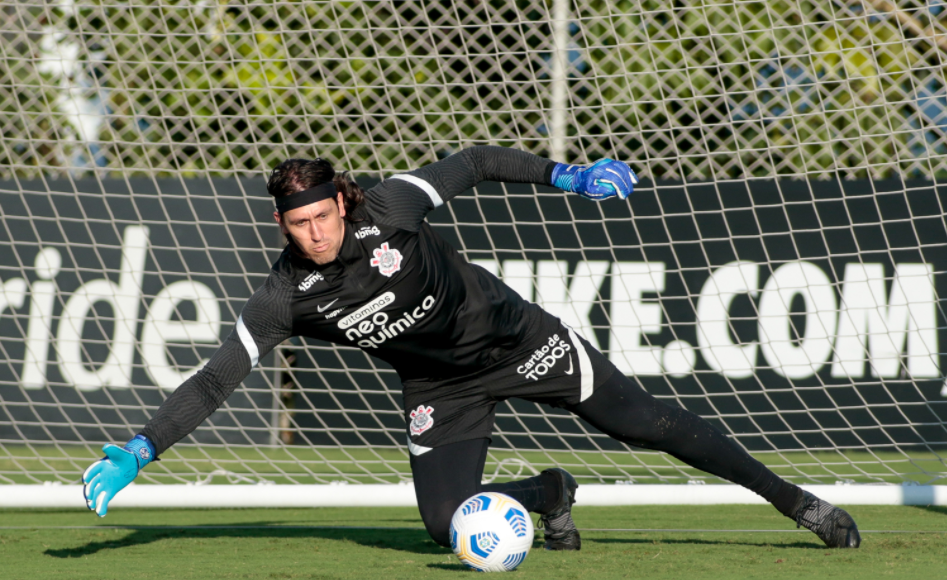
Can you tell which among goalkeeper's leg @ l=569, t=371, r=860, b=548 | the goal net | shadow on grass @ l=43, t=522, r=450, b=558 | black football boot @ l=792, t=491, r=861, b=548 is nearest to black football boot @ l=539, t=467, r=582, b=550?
goalkeeper's leg @ l=569, t=371, r=860, b=548

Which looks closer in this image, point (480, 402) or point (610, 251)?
point (480, 402)

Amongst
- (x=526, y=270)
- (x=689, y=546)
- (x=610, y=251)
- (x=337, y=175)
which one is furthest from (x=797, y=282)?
(x=337, y=175)

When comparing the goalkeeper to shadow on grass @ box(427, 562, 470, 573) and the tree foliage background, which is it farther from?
the tree foliage background

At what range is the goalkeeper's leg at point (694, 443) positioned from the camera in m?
3.75

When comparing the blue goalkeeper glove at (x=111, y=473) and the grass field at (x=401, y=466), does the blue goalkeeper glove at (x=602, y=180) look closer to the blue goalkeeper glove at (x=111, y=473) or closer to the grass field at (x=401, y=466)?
the blue goalkeeper glove at (x=111, y=473)

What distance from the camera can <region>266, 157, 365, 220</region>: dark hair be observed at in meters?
3.30

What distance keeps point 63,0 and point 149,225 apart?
76.2 inches

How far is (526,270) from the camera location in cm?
721

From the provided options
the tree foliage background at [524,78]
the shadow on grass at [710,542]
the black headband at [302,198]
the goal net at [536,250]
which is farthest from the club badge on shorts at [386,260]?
the goal net at [536,250]

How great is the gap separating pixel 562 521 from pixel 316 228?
1582 mm

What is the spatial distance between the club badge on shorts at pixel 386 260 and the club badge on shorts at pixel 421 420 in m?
0.61

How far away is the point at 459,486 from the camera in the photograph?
3.67m

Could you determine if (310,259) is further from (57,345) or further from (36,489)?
(57,345)

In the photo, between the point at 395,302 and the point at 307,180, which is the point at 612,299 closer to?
the point at 395,302
